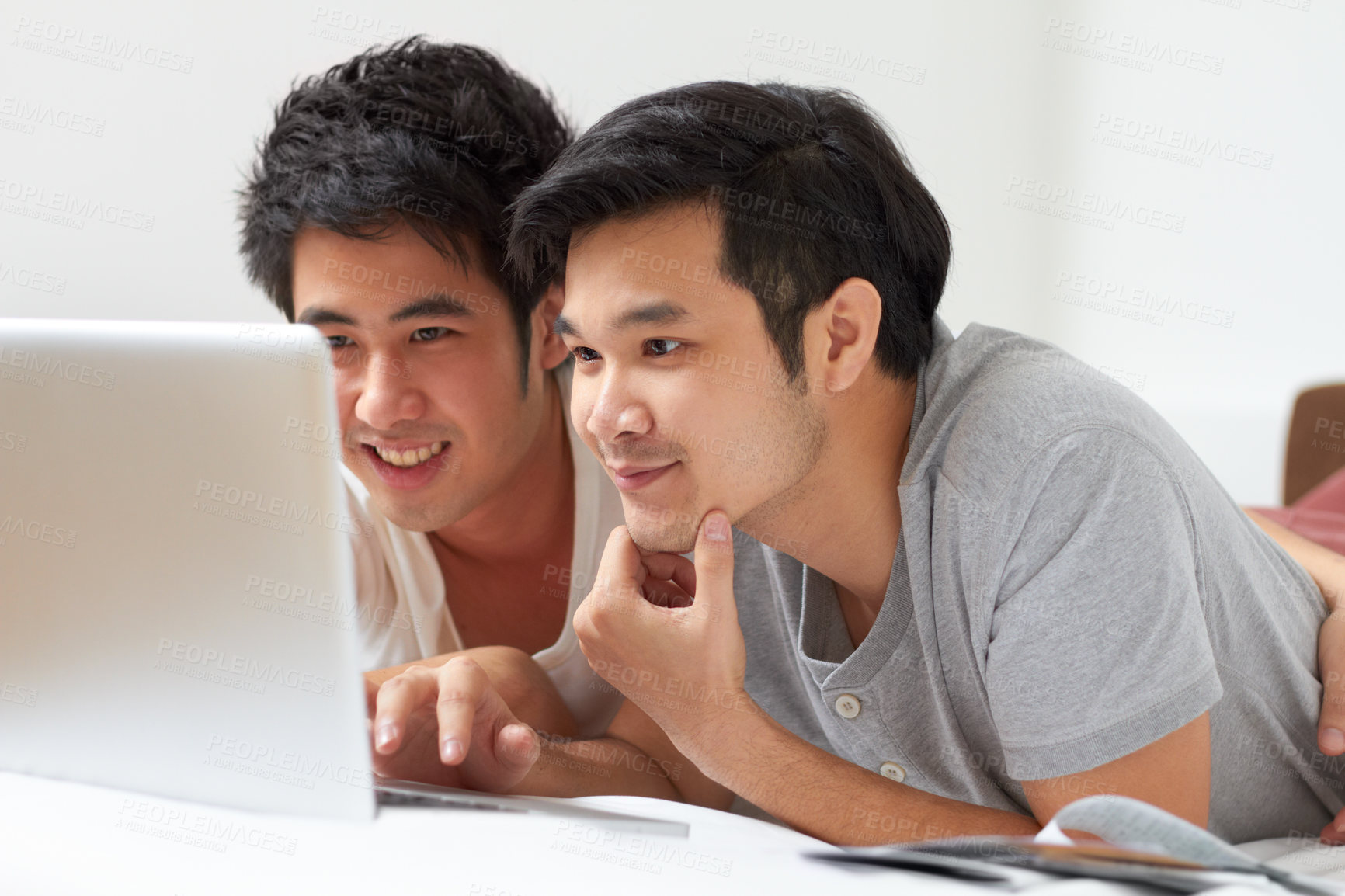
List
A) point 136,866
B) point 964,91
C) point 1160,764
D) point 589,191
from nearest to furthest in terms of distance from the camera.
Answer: point 136,866 → point 1160,764 → point 589,191 → point 964,91

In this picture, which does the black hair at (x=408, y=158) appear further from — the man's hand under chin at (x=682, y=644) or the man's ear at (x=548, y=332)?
the man's hand under chin at (x=682, y=644)

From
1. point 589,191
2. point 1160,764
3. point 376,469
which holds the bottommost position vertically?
point 1160,764

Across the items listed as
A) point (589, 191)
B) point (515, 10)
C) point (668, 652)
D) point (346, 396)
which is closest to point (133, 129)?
point (515, 10)

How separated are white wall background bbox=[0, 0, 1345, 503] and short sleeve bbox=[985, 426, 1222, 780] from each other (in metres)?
1.42

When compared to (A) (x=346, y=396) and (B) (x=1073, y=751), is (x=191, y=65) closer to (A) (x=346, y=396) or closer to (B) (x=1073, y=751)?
(A) (x=346, y=396)

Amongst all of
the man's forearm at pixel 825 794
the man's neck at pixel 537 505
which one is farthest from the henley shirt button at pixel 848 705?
the man's neck at pixel 537 505

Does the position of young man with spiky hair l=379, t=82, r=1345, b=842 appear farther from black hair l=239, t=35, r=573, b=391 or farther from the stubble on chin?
black hair l=239, t=35, r=573, b=391

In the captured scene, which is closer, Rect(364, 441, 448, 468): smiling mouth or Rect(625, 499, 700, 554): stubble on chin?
→ Rect(625, 499, 700, 554): stubble on chin

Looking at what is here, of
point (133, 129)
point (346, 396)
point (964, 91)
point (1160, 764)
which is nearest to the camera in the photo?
point (1160, 764)

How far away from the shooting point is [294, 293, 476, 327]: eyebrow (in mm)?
1253

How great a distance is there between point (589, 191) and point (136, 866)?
0.64m

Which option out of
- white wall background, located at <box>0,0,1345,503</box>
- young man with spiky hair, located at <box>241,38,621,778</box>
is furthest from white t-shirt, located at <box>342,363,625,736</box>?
white wall background, located at <box>0,0,1345,503</box>

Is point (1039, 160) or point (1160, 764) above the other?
point (1039, 160)

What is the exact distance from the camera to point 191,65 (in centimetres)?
206
